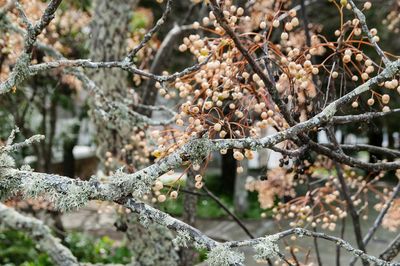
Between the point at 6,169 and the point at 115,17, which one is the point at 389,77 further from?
the point at 115,17

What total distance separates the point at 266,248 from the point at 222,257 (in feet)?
0.66

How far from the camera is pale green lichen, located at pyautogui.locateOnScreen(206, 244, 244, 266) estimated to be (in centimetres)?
203

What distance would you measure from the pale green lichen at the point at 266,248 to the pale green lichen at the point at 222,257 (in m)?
0.11

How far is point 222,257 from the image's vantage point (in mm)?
2027

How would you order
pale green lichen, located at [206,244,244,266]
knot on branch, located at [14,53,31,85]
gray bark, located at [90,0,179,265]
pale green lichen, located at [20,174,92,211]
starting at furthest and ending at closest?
1. gray bark, located at [90,0,179,265]
2. knot on branch, located at [14,53,31,85]
3. pale green lichen, located at [20,174,92,211]
4. pale green lichen, located at [206,244,244,266]

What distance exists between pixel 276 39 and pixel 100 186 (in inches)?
268

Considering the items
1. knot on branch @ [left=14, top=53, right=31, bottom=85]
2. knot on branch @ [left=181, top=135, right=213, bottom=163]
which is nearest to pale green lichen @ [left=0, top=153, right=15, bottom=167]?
knot on branch @ [left=14, top=53, right=31, bottom=85]

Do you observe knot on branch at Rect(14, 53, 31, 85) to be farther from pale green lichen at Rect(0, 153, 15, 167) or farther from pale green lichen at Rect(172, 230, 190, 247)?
pale green lichen at Rect(172, 230, 190, 247)

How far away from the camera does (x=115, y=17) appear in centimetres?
572

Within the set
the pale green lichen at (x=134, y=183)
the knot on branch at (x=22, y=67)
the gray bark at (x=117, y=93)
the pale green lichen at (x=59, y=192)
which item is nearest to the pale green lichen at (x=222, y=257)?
the pale green lichen at (x=134, y=183)

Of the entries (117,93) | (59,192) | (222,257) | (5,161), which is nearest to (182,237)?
(222,257)

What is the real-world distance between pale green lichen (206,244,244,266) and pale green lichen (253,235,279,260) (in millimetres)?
107

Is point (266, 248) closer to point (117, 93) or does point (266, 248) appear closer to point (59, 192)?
point (59, 192)

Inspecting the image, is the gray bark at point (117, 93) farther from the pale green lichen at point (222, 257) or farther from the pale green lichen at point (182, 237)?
the pale green lichen at point (222, 257)
